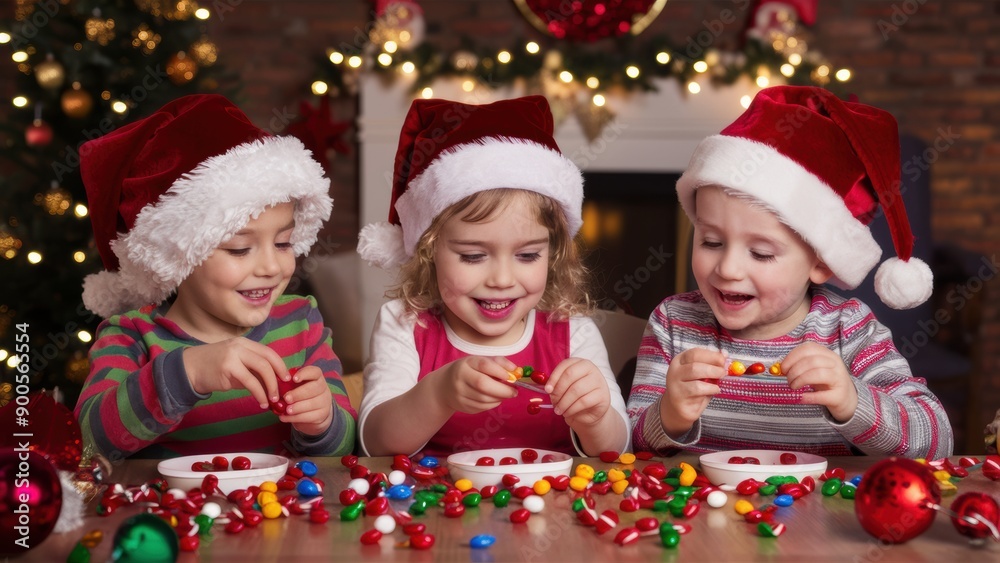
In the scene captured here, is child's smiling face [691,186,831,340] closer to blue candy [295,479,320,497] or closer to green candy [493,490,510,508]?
green candy [493,490,510,508]

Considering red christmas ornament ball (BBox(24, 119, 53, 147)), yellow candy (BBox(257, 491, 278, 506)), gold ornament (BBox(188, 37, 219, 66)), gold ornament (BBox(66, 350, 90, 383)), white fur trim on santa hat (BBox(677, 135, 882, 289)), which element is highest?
gold ornament (BBox(188, 37, 219, 66))

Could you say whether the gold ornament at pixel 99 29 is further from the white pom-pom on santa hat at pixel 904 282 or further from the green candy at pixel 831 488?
the green candy at pixel 831 488

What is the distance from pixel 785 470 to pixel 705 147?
23.8 inches

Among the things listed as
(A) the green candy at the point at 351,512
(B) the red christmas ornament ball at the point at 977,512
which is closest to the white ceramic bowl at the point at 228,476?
(A) the green candy at the point at 351,512

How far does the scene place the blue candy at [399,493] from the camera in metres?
1.00

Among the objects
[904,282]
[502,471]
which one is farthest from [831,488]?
[904,282]

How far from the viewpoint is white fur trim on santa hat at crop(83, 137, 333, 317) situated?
1.37 metres

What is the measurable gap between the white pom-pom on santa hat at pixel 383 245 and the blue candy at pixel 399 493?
2.21ft

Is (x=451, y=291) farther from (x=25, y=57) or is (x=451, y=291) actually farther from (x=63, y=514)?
(x=25, y=57)

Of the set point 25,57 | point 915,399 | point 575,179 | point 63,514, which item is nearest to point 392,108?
point 25,57

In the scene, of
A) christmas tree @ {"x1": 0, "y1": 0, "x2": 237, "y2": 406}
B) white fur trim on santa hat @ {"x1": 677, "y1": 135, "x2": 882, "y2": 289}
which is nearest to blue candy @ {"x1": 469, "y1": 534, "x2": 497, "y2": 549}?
white fur trim on santa hat @ {"x1": 677, "y1": 135, "x2": 882, "y2": 289}

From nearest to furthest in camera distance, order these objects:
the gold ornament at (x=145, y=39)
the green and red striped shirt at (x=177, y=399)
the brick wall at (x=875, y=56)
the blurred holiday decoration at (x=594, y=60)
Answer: the green and red striped shirt at (x=177, y=399)
the gold ornament at (x=145, y=39)
the blurred holiday decoration at (x=594, y=60)
the brick wall at (x=875, y=56)

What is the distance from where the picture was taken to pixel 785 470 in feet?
3.44

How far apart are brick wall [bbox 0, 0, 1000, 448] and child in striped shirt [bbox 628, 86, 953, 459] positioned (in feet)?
9.79
